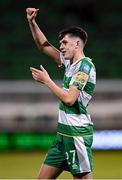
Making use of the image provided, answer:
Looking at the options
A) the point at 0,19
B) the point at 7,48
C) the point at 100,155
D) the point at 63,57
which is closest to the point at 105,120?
the point at 100,155

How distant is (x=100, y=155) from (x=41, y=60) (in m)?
3.39

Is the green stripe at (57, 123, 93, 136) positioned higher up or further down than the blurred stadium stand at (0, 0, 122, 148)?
further down

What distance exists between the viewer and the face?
18.2 ft

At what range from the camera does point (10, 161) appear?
391 inches

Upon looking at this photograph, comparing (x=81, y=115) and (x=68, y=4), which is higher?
(x=68, y=4)

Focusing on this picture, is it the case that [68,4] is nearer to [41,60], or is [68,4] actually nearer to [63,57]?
[41,60]

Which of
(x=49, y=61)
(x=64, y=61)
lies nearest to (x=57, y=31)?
(x=49, y=61)

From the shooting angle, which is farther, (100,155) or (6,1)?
(6,1)

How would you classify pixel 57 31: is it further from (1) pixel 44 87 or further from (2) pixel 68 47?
→ (2) pixel 68 47

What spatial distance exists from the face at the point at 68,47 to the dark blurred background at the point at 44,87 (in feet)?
10.9

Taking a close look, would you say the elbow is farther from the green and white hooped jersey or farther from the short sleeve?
the short sleeve

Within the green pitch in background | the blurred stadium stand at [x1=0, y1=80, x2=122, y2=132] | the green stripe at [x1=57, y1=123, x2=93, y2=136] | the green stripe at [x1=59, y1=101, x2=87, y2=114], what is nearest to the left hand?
the green stripe at [x1=59, y1=101, x2=87, y2=114]

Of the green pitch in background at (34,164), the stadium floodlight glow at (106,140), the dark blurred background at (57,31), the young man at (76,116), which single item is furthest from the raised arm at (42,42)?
the dark blurred background at (57,31)

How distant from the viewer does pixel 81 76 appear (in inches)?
213
